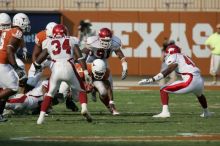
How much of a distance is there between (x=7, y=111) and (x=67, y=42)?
2.36 metres

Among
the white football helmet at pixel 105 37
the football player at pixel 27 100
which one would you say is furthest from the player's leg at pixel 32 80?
the white football helmet at pixel 105 37

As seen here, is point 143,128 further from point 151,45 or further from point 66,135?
point 151,45

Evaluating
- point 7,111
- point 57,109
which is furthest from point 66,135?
point 57,109

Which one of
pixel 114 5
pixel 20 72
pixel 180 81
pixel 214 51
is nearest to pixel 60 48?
pixel 20 72

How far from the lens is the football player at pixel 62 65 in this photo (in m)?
12.3

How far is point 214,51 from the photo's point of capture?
23.7 meters

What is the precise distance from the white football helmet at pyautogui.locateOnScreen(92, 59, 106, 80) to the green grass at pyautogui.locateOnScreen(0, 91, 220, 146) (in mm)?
666

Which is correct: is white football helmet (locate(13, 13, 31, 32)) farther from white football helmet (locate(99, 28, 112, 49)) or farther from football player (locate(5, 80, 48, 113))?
white football helmet (locate(99, 28, 112, 49))

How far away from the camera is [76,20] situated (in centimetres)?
2567

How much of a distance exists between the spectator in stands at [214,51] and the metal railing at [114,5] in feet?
9.33

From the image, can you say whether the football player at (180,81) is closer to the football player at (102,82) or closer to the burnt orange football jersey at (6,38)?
the football player at (102,82)

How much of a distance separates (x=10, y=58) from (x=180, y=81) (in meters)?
2.90

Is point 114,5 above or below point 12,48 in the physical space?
above

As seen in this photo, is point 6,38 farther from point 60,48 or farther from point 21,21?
point 60,48
